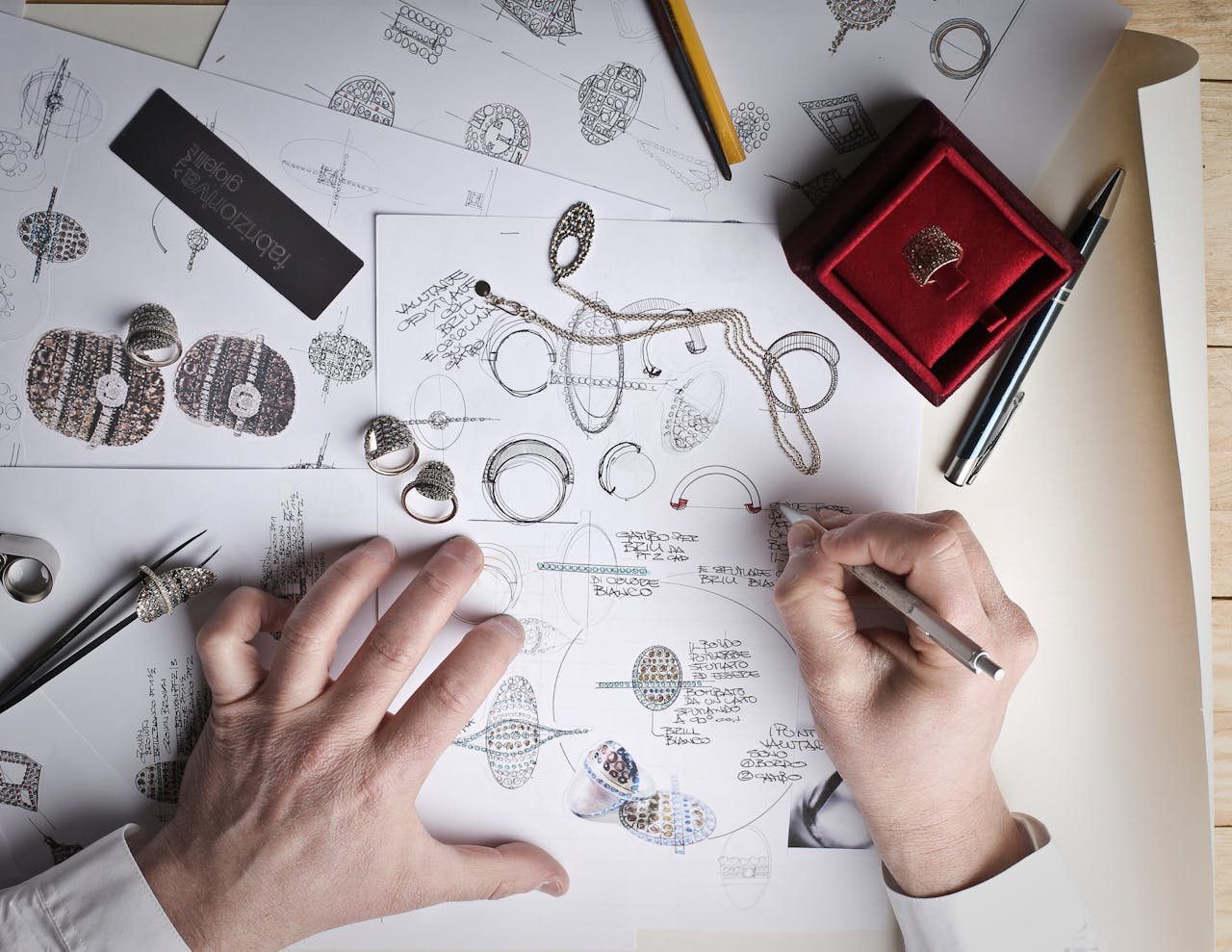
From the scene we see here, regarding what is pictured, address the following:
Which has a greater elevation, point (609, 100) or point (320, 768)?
point (609, 100)

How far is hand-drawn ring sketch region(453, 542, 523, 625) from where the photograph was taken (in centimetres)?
112

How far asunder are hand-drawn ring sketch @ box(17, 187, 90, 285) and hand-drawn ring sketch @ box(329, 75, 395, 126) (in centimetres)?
40

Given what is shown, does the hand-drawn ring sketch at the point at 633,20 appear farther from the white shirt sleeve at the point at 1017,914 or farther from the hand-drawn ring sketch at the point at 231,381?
the white shirt sleeve at the point at 1017,914

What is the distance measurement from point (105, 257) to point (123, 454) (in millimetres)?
274

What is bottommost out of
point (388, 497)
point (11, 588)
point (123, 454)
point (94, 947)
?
point (94, 947)

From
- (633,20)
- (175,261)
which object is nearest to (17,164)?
(175,261)

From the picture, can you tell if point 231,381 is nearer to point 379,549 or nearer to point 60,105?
point 379,549

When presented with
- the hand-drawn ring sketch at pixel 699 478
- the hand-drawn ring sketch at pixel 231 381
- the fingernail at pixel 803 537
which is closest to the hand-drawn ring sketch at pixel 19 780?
the hand-drawn ring sketch at pixel 231 381

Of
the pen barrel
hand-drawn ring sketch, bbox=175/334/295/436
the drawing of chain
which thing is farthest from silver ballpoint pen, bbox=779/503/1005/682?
hand-drawn ring sketch, bbox=175/334/295/436

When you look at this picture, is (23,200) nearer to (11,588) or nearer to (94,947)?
(11,588)

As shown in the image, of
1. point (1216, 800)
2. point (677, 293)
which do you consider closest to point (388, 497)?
point (677, 293)

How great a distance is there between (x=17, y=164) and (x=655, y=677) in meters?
1.14

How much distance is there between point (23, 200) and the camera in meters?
1.07

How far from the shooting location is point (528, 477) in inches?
43.4
